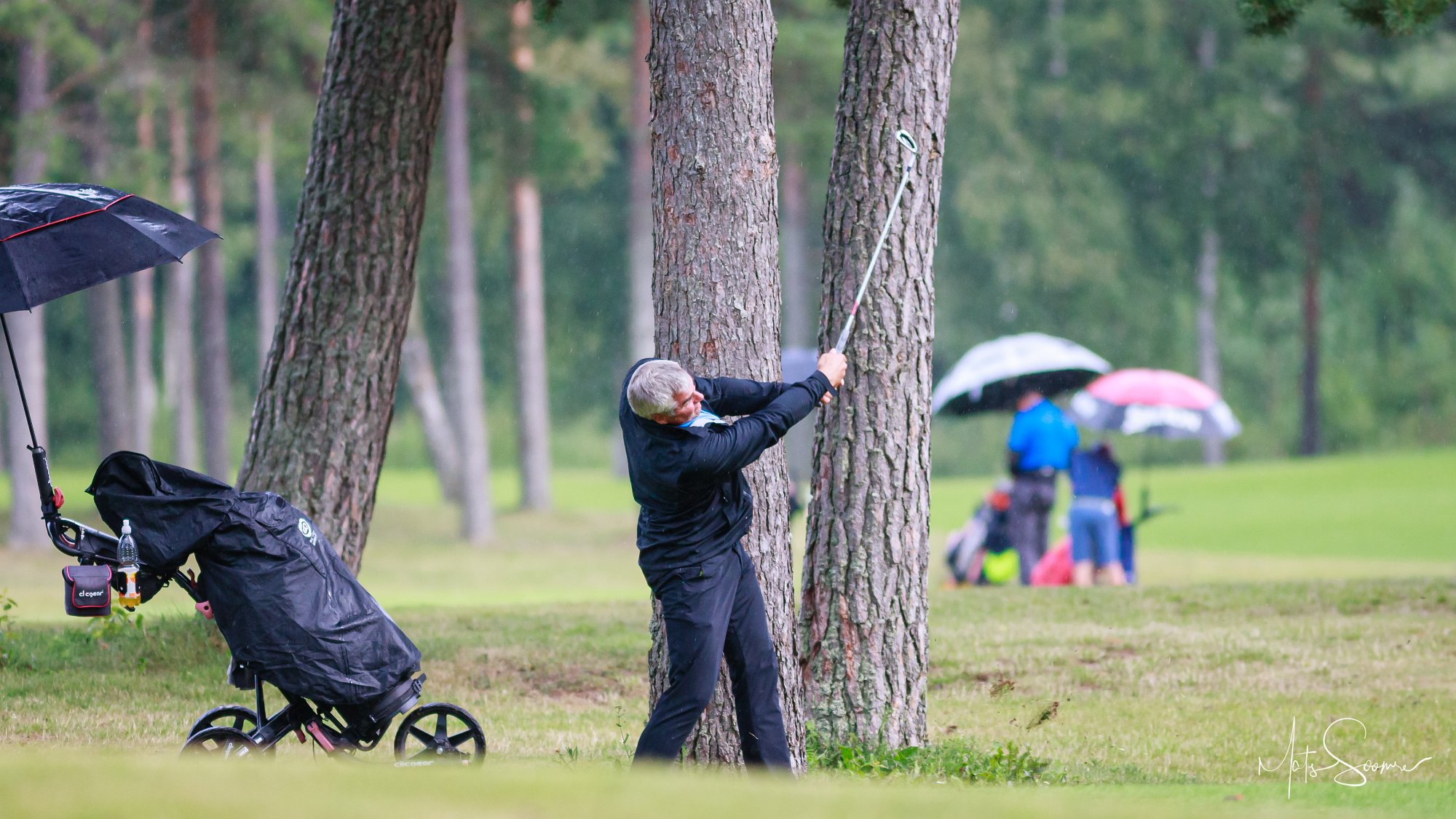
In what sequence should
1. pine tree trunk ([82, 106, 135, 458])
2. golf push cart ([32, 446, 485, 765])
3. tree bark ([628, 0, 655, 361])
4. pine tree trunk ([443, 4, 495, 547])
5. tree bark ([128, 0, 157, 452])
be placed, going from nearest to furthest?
1. golf push cart ([32, 446, 485, 765])
2. tree bark ([128, 0, 157, 452])
3. pine tree trunk ([82, 106, 135, 458])
4. pine tree trunk ([443, 4, 495, 547])
5. tree bark ([628, 0, 655, 361])

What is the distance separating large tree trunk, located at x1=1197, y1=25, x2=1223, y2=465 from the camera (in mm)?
38594

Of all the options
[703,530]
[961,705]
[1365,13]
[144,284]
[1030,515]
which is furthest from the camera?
[144,284]

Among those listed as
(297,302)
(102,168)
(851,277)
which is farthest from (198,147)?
(851,277)

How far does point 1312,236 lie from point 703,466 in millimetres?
35722

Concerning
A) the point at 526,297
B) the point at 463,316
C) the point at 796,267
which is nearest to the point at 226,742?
the point at 463,316

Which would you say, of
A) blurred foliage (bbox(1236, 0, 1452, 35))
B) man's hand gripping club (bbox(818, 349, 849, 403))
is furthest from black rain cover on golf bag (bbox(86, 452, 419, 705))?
blurred foliage (bbox(1236, 0, 1452, 35))

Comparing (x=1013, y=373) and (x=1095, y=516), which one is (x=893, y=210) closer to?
(x=1013, y=373)

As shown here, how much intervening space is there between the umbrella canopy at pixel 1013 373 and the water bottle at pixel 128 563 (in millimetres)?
9315

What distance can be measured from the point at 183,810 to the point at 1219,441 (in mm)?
40450

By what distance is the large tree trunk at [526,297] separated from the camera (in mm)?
27188

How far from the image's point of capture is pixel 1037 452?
534 inches

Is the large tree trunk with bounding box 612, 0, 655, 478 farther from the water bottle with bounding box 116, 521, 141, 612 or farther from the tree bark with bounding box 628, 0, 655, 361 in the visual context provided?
the water bottle with bounding box 116, 521, 141, 612

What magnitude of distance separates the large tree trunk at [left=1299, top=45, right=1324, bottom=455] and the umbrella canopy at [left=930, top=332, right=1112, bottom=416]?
24064 mm

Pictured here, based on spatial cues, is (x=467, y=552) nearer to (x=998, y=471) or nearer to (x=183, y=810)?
(x=183, y=810)
